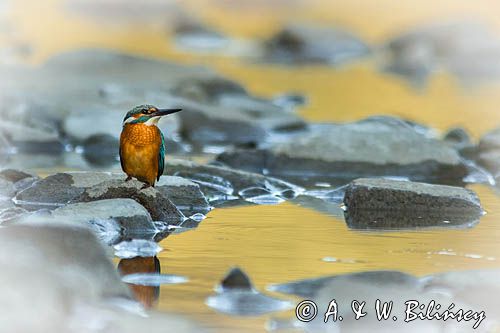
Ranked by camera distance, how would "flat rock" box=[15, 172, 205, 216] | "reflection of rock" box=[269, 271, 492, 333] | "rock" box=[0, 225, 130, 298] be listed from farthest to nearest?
"flat rock" box=[15, 172, 205, 216] < "rock" box=[0, 225, 130, 298] < "reflection of rock" box=[269, 271, 492, 333]

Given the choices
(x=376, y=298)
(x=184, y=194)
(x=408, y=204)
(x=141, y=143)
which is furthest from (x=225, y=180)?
(x=376, y=298)

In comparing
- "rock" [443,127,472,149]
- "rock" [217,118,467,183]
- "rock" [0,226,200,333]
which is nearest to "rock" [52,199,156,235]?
"rock" [0,226,200,333]

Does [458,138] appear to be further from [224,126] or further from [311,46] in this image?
[311,46]

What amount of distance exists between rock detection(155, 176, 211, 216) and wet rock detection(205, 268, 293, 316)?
2.53 meters

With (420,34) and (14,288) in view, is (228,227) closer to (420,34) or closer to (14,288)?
(14,288)

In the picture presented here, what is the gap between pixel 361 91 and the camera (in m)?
17.5

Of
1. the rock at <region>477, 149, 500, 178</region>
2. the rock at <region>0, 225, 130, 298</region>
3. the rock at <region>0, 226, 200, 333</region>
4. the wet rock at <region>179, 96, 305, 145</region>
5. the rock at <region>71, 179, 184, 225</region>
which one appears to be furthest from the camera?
the wet rock at <region>179, 96, 305, 145</region>

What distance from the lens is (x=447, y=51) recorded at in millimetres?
25016

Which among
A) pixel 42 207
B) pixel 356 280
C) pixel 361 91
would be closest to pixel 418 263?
pixel 356 280

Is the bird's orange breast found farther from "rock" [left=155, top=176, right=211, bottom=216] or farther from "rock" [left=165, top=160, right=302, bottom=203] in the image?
"rock" [left=165, top=160, right=302, bottom=203]

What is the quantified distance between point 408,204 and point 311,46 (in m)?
15.6

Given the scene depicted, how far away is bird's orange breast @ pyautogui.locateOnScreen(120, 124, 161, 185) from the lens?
7938mm

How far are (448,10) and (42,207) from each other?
21.6 m

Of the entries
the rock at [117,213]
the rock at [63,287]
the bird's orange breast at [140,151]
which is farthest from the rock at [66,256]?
the bird's orange breast at [140,151]
